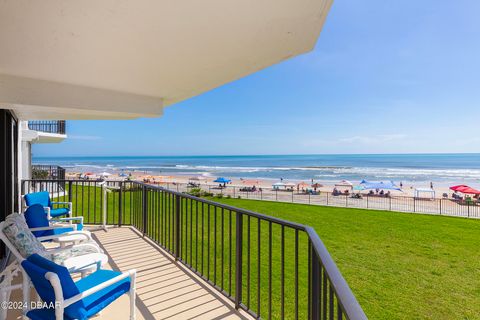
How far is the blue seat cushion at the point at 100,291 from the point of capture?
169 centimetres

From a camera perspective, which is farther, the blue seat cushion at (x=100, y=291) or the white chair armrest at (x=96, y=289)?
the blue seat cushion at (x=100, y=291)

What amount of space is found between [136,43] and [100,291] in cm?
177

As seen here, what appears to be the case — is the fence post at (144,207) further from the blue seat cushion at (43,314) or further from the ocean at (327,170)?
the ocean at (327,170)

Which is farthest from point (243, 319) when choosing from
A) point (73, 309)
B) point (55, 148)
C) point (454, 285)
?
point (55, 148)

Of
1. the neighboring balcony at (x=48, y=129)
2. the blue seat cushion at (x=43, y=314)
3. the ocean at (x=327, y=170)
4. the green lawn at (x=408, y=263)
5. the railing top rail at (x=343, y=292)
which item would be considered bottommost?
the green lawn at (x=408, y=263)

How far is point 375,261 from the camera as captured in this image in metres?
6.11

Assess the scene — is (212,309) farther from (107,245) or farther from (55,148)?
(55,148)

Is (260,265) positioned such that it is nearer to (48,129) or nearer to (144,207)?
(144,207)

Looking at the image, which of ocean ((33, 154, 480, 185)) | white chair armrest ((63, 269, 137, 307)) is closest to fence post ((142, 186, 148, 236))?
white chair armrest ((63, 269, 137, 307))

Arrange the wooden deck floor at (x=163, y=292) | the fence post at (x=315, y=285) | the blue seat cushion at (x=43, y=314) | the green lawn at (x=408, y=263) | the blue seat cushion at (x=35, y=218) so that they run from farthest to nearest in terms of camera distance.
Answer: the green lawn at (x=408, y=263)
the blue seat cushion at (x=35, y=218)
the wooden deck floor at (x=163, y=292)
the blue seat cushion at (x=43, y=314)
the fence post at (x=315, y=285)

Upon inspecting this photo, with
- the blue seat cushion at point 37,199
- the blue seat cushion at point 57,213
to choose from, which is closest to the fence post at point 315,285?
the blue seat cushion at point 37,199

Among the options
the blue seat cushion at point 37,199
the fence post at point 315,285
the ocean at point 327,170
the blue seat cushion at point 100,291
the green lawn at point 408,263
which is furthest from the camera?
the ocean at point 327,170

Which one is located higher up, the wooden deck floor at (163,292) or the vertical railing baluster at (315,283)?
the vertical railing baluster at (315,283)

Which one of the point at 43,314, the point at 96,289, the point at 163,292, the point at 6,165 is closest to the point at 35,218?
the point at 6,165
